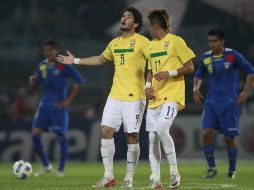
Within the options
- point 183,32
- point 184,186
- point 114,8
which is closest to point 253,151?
point 183,32

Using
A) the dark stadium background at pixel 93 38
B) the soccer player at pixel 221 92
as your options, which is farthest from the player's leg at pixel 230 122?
the dark stadium background at pixel 93 38

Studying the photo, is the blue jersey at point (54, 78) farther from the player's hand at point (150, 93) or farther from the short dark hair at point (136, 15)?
the player's hand at point (150, 93)

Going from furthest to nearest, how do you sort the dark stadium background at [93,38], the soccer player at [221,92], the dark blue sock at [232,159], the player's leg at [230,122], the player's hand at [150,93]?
1. the dark stadium background at [93,38]
2. the player's leg at [230,122]
3. the dark blue sock at [232,159]
4. the soccer player at [221,92]
5. the player's hand at [150,93]

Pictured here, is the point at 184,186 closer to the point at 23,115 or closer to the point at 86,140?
the point at 86,140

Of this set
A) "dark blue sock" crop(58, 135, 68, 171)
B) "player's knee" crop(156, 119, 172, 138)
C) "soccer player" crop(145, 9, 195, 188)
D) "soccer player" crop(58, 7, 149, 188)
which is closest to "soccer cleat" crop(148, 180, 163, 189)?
"soccer player" crop(145, 9, 195, 188)

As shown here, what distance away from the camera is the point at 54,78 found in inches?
528

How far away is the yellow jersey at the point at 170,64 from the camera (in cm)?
911

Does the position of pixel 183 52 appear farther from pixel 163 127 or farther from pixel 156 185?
pixel 156 185

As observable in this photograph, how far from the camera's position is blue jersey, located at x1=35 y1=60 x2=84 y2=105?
13367 mm

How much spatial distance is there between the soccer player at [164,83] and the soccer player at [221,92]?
8.85 feet

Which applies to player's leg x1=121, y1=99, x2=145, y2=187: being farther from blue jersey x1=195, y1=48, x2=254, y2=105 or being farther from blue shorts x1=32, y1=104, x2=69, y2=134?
blue shorts x1=32, y1=104, x2=69, y2=134

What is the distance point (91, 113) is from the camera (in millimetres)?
20578

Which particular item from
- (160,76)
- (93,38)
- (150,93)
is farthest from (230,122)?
(93,38)

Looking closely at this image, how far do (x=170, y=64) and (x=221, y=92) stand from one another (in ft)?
10.00
